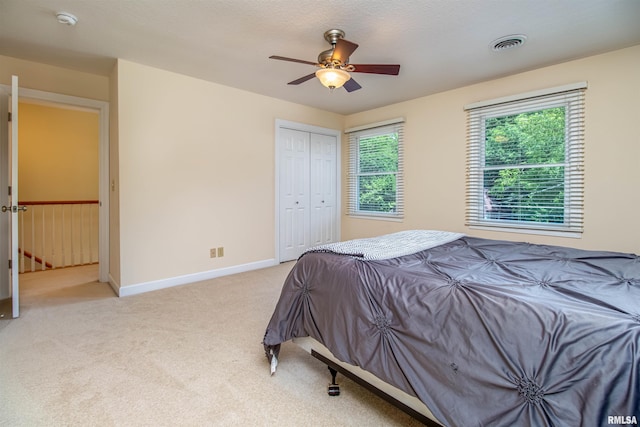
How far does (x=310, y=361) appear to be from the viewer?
6.48 feet

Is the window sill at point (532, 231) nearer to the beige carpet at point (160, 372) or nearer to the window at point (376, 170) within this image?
the window at point (376, 170)

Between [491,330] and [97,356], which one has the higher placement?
[491,330]

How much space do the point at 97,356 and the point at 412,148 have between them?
4.13 meters

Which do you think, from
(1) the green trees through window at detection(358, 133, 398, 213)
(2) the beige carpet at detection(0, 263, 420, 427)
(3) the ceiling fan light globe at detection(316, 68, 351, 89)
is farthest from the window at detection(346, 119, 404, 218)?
(2) the beige carpet at detection(0, 263, 420, 427)

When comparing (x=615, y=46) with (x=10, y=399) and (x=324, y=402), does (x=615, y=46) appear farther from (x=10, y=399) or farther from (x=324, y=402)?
(x=10, y=399)

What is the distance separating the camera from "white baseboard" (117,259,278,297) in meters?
3.21

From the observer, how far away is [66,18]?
2311 millimetres

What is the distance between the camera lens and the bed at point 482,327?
865 millimetres

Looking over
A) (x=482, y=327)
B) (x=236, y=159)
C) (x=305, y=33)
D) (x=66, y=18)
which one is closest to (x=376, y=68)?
(x=305, y=33)

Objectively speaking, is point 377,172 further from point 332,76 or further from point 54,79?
point 54,79

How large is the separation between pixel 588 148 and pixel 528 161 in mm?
506

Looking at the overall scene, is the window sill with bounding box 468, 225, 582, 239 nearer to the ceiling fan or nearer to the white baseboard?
the ceiling fan

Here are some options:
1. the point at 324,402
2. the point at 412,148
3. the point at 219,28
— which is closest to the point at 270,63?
the point at 219,28

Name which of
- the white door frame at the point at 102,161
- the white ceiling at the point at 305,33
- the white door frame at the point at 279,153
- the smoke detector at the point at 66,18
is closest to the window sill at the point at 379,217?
the white door frame at the point at 279,153
